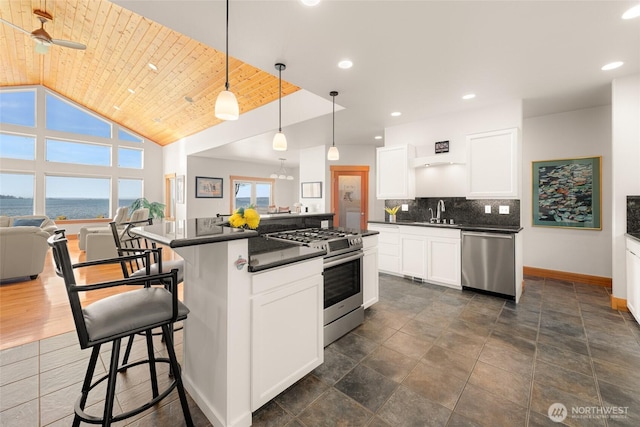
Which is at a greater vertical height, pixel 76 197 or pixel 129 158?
pixel 129 158

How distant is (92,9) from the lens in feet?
12.3

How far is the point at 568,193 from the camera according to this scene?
13.6 feet

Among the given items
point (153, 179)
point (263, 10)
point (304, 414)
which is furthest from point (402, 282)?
point (153, 179)

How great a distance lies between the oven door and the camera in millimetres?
2285

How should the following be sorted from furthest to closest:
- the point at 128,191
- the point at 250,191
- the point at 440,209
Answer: the point at 250,191
the point at 128,191
the point at 440,209

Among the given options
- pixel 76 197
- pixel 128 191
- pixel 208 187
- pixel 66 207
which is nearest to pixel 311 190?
pixel 208 187

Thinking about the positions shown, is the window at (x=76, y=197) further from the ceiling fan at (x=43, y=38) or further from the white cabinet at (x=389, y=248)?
the white cabinet at (x=389, y=248)

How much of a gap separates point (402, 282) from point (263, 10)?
3764 mm

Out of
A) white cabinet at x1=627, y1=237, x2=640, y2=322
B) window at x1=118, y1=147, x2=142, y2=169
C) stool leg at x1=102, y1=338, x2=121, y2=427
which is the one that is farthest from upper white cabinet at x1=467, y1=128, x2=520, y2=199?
window at x1=118, y1=147, x2=142, y2=169

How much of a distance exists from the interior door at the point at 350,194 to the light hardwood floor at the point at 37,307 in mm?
4630

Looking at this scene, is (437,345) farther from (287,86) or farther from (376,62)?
(287,86)

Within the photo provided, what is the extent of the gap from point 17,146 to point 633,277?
12.4 meters

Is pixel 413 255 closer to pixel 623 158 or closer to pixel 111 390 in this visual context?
pixel 623 158
